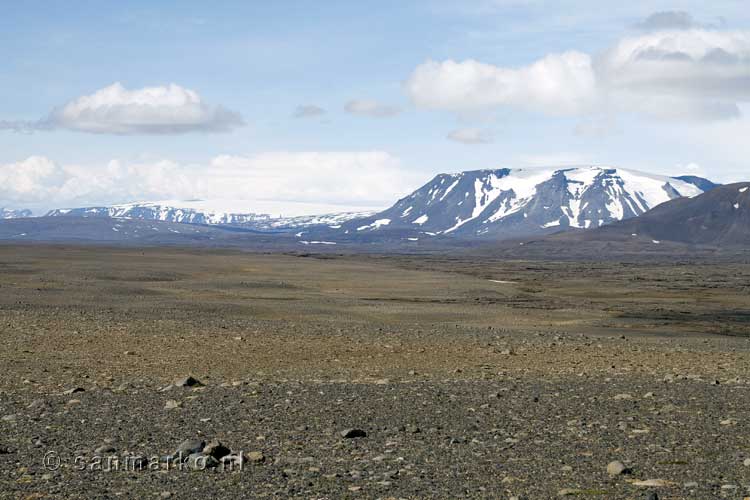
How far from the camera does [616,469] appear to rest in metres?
10.2

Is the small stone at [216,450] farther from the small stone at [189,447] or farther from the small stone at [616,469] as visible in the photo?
the small stone at [616,469]

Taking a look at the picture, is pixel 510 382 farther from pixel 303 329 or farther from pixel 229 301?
pixel 229 301

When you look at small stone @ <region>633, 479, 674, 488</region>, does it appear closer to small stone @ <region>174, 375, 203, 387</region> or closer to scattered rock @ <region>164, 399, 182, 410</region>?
scattered rock @ <region>164, 399, 182, 410</region>

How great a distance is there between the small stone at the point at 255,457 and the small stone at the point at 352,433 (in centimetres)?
145

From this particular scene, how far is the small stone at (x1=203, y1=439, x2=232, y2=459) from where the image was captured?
1070 cm

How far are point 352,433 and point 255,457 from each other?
1746 millimetres

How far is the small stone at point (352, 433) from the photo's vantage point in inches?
474

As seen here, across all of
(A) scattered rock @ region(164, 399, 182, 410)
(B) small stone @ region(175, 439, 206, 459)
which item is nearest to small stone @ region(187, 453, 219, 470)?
(B) small stone @ region(175, 439, 206, 459)

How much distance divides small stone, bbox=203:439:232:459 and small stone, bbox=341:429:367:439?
1.70m

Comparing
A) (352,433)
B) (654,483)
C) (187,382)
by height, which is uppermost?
(654,483)

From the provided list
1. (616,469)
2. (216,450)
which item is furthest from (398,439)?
(616,469)

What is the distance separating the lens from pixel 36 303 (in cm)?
3303

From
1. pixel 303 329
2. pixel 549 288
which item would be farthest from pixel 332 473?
pixel 549 288

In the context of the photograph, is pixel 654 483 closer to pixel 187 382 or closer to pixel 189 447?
pixel 189 447
